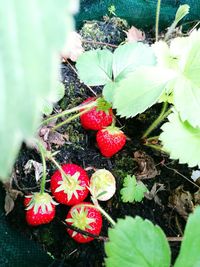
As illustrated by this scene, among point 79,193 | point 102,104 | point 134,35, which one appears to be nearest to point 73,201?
point 79,193

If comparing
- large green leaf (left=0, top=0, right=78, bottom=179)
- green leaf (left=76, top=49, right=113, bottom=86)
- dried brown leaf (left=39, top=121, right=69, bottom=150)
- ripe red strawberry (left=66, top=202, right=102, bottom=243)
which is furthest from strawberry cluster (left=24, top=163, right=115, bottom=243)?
large green leaf (left=0, top=0, right=78, bottom=179)

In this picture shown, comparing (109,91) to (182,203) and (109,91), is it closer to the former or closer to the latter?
(109,91)

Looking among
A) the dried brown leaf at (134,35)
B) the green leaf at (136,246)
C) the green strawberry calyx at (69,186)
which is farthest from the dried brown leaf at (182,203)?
the dried brown leaf at (134,35)

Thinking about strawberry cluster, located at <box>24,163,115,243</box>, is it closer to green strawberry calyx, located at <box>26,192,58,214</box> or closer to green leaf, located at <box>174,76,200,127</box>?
green strawberry calyx, located at <box>26,192,58,214</box>

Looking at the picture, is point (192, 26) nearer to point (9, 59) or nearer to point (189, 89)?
point (189, 89)

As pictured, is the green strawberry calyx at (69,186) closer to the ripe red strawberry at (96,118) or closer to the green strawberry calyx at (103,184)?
the green strawberry calyx at (103,184)

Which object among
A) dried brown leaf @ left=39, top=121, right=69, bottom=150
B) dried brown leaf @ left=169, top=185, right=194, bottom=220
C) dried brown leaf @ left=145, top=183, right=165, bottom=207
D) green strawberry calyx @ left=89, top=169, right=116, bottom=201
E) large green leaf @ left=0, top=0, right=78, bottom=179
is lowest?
dried brown leaf @ left=169, top=185, right=194, bottom=220
